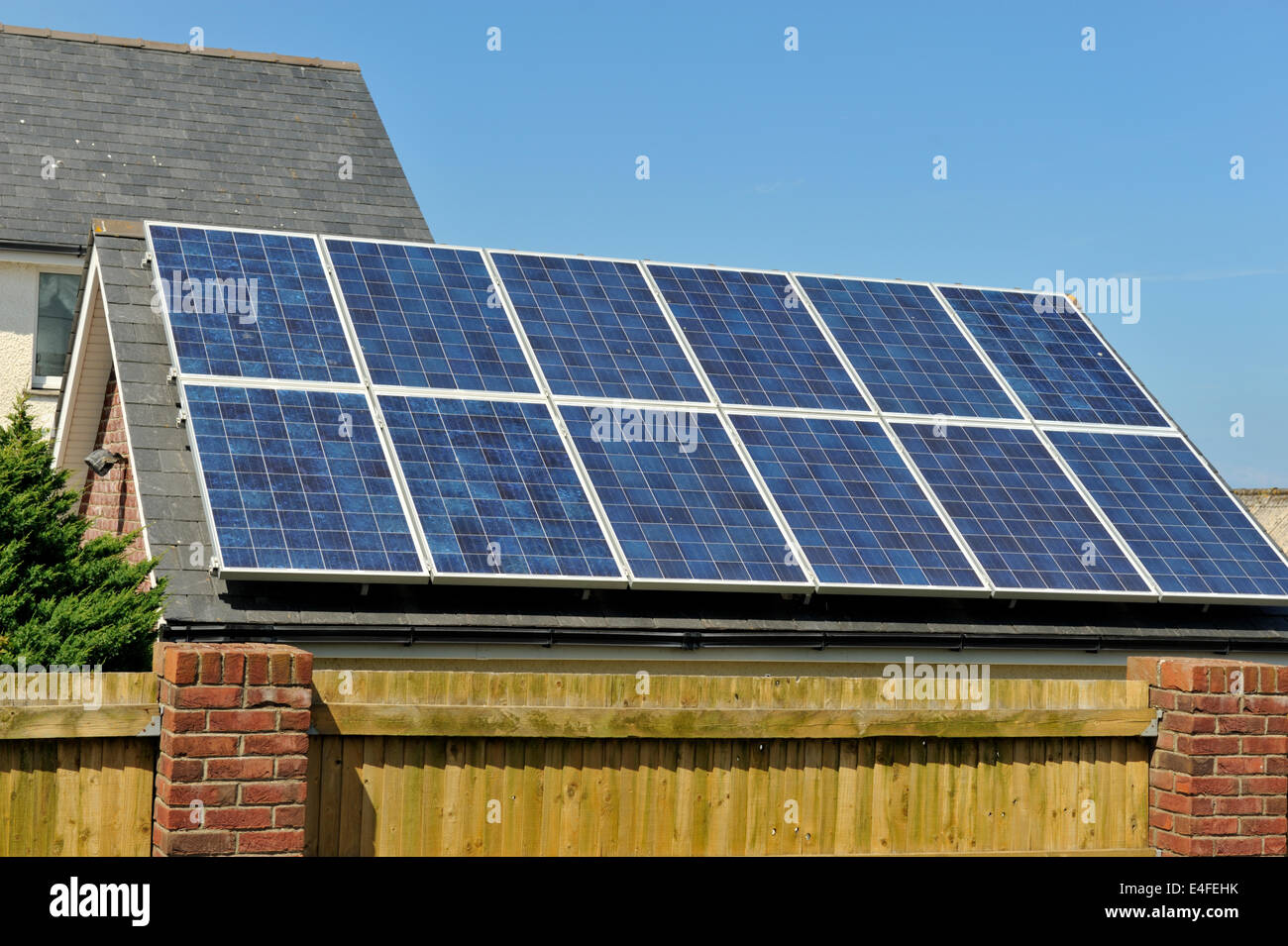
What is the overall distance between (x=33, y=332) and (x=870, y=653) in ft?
59.0

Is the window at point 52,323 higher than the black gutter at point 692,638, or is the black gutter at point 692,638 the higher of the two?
the window at point 52,323

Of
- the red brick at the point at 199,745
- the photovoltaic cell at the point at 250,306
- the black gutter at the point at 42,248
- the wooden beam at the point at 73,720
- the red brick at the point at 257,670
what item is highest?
the black gutter at the point at 42,248

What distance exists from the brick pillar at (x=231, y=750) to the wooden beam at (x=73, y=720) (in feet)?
0.41

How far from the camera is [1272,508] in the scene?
38.1 metres

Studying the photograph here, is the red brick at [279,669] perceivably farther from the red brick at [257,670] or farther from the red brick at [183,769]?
the red brick at [183,769]

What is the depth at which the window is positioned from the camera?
25234mm

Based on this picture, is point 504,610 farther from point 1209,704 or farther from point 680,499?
point 1209,704

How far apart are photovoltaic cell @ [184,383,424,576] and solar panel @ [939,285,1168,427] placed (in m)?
7.38

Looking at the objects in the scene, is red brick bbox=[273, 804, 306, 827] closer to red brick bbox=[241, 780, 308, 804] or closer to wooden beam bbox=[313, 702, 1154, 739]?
red brick bbox=[241, 780, 308, 804]

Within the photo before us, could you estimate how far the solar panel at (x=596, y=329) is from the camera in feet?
46.6

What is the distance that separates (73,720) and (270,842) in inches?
45.7

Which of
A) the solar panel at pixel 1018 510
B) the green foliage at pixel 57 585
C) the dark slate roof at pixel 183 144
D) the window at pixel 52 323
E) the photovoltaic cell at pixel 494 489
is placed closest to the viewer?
the green foliage at pixel 57 585

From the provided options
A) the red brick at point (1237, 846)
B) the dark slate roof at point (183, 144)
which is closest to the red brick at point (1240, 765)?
the red brick at point (1237, 846)
